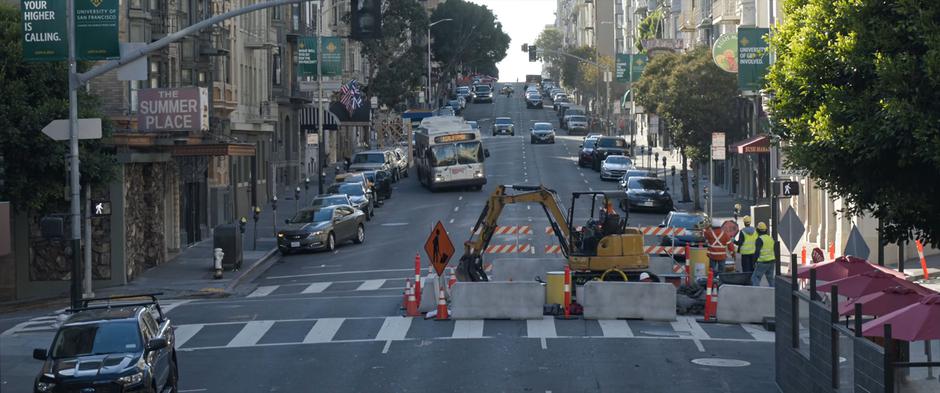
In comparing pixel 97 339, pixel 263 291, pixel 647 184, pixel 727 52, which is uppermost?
pixel 727 52

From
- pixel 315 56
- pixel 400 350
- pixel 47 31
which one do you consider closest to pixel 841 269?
pixel 400 350

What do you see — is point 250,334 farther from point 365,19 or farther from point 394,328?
point 365,19

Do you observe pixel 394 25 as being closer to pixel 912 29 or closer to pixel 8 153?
pixel 8 153

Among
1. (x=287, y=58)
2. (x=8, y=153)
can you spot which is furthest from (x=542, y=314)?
(x=287, y=58)

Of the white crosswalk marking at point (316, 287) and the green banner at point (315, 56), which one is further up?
the green banner at point (315, 56)

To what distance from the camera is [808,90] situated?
63.4ft

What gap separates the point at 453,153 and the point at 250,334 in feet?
116

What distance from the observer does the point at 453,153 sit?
6109cm

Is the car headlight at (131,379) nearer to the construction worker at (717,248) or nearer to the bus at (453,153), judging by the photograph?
the construction worker at (717,248)

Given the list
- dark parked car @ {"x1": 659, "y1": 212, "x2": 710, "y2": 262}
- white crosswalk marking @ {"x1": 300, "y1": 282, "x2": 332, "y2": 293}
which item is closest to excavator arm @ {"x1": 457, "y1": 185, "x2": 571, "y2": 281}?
white crosswalk marking @ {"x1": 300, "y1": 282, "x2": 332, "y2": 293}

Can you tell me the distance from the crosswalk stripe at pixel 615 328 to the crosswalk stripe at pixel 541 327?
38.5 inches

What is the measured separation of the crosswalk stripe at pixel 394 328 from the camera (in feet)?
83.6

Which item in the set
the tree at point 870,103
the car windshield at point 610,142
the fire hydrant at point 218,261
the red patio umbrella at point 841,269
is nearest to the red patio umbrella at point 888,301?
the tree at point 870,103

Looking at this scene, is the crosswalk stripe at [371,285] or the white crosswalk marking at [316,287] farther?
the white crosswalk marking at [316,287]
